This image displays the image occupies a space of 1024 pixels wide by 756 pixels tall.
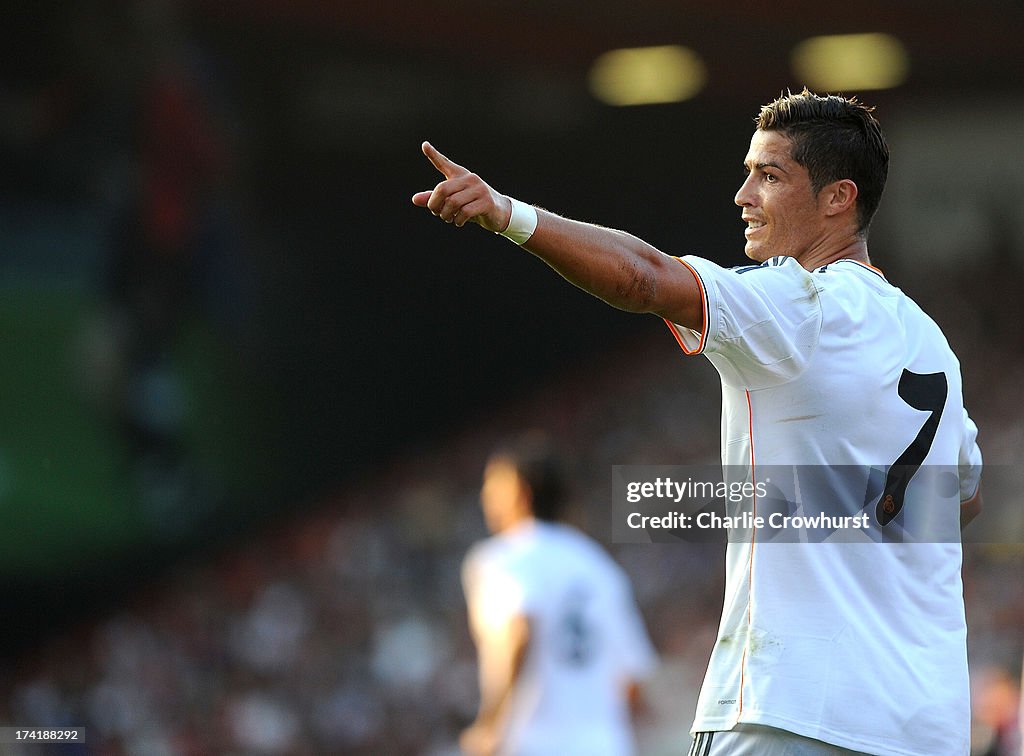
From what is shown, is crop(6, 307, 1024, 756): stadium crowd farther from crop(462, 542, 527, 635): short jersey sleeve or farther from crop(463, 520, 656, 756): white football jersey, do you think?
crop(462, 542, 527, 635): short jersey sleeve

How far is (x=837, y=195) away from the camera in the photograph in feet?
7.50

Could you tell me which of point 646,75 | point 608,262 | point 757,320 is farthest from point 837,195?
point 646,75

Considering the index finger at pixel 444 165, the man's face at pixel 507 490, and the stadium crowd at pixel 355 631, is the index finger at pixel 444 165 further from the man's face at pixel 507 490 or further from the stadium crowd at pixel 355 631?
the stadium crowd at pixel 355 631

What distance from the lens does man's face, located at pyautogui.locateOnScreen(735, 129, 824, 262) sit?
7.47 feet

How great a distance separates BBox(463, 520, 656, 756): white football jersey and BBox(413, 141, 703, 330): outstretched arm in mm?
2554

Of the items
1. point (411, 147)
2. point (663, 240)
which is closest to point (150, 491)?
point (411, 147)

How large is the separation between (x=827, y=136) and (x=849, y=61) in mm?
11007

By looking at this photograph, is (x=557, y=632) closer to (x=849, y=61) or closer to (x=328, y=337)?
(x=328, y=337)

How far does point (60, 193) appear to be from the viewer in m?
9.95

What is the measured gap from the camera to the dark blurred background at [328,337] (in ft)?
32.5

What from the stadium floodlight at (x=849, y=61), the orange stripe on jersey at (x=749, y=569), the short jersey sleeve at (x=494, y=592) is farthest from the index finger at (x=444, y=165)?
the stadium floodlight at (x=849, y=61)

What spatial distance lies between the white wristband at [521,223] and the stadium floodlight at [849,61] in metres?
10.9

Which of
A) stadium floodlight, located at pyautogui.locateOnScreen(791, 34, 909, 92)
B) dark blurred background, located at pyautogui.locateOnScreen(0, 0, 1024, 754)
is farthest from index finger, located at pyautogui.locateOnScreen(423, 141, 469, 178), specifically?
stadium floodlight, located at pyautogui.locateOnScreen(791, 34, 909, 92)

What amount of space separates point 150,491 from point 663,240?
5385 millimetres
